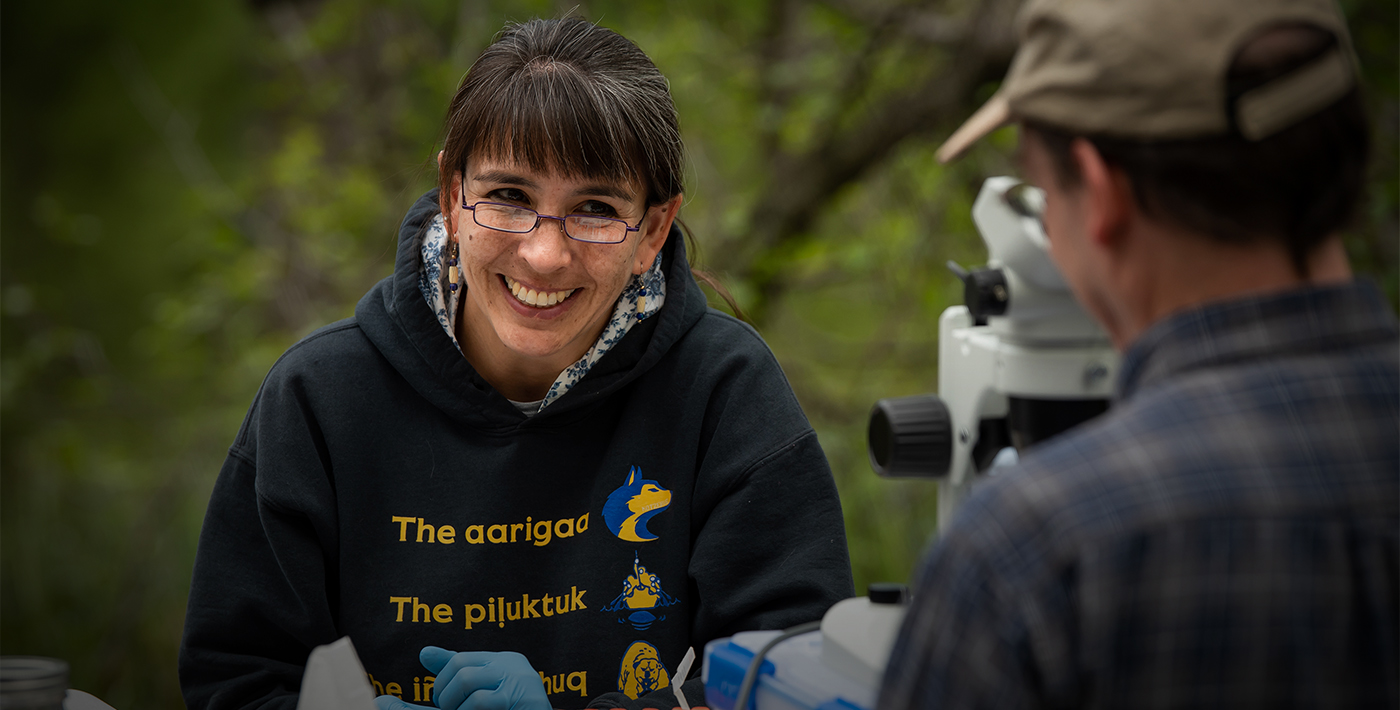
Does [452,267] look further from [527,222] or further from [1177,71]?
[1177,71]

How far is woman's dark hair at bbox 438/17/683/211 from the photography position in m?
1.43

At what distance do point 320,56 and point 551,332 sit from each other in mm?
3456

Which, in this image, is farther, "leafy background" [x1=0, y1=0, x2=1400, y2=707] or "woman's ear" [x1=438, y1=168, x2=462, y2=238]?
"leafy background" [x1=0, y1=0, x2=1400, y2=707]

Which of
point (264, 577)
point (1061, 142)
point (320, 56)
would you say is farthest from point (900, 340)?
point (1061, 142)

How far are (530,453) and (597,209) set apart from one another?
1.19ft

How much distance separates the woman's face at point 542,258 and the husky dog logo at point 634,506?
0.73ft

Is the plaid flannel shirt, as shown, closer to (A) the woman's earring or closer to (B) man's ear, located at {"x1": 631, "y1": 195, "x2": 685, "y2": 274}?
(B) man's ear, located at {"x1": 631, "y1": 195, "x2": 685, "y2": 274}

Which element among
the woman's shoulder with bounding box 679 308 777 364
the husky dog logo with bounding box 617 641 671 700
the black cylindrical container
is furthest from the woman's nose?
the black cylindrical container

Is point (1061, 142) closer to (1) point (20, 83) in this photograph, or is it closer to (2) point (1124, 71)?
(2) point (1124, 71)

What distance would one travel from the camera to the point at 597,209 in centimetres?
148

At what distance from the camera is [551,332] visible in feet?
4.86

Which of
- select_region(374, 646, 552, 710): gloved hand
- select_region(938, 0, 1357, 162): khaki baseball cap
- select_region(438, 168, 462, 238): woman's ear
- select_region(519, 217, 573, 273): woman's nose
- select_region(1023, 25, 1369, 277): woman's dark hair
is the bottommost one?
select_region(374, 646, 552, 710): gloved hand

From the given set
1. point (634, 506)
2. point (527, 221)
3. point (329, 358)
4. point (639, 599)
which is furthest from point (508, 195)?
point (639, 599)

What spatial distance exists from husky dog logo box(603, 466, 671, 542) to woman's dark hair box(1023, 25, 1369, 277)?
0.97 metres
